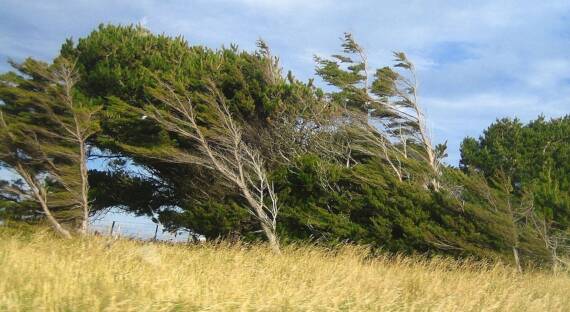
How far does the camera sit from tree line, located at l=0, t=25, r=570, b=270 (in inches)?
751

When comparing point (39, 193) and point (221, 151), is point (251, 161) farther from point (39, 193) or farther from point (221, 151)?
point (39, 193)

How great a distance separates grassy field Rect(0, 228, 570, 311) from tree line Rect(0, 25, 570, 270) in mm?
6909

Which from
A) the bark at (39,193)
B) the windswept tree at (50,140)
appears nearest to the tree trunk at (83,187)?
the windswept tree at (50,140)

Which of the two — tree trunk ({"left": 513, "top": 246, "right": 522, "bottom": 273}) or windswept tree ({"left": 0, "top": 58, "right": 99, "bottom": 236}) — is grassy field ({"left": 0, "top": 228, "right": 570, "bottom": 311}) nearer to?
tree trunk ({"left": 513, "top": 246, "right": 522, "bottom": 273})

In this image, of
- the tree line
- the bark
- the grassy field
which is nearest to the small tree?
the tree line

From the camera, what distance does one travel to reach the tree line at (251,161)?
19.1 metres

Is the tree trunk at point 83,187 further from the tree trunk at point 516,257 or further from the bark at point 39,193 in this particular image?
the tree trunk at point 516,257

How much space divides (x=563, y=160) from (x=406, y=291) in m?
20.2

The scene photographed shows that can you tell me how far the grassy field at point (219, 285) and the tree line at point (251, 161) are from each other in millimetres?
6909

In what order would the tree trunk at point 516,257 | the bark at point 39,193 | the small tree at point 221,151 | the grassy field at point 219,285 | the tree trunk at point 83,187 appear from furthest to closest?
the small tree at point 221,151, the tree trunk at point 83,187, the bark at point 39,193, the tree trunk at point 516,257, the grassy field at point 219,285

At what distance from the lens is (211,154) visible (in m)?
21.6

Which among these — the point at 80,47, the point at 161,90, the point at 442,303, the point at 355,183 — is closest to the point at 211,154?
the point at 161,90

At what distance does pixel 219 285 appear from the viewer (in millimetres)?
7570

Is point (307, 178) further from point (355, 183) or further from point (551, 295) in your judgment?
point (551, 295)
